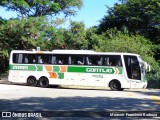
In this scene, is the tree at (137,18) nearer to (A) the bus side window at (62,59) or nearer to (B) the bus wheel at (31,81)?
(A) the bus side window at (62,59)

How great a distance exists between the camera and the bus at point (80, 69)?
28984 mm

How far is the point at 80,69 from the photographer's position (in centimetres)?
3006

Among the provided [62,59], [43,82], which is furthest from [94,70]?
[43,82]

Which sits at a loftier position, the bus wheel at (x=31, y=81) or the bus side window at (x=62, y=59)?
the bus side window at (x=62, y=59)

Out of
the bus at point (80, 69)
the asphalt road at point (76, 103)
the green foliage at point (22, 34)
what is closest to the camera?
the asphalt road at point (76, 103)

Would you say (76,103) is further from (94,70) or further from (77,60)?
(77,60)

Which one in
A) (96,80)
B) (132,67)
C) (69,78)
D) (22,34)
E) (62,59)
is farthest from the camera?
(22,34)

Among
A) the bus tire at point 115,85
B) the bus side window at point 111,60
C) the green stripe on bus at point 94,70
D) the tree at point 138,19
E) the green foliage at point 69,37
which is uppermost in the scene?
the tree at point 138,19

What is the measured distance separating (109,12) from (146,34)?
6.88 m

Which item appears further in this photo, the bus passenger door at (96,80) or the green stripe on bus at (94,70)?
the bus passenger door at (96,80)

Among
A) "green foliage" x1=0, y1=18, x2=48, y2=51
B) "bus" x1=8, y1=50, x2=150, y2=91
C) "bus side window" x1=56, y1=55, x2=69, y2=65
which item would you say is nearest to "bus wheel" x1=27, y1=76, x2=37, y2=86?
"bus" x1=8, y1=50, x2=150, y2=91

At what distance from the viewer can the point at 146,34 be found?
186 ft

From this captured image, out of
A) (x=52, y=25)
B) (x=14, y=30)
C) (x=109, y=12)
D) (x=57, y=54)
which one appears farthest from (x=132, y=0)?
(x=57, y=54)

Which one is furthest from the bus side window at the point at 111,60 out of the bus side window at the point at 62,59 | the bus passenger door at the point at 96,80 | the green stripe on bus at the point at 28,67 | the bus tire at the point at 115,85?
the green stripe on bus at the point at 28,67
